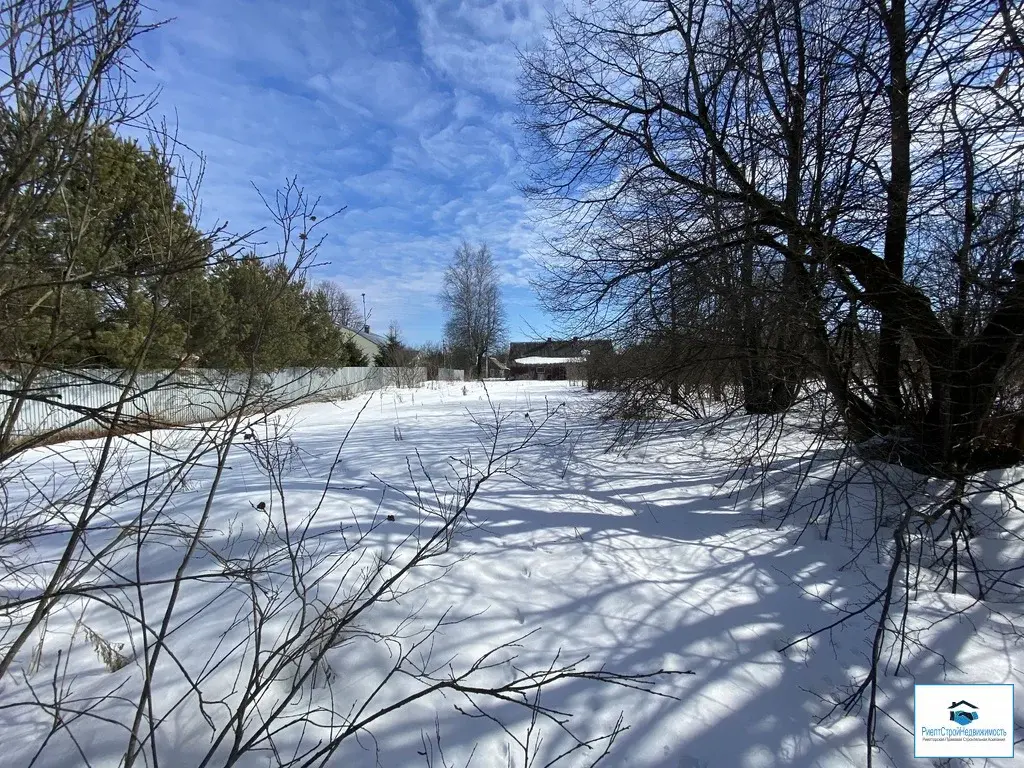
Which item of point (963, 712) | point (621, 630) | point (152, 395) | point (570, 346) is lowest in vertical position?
point (963, 712)

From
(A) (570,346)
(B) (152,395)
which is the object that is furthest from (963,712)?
(B) (152,395)

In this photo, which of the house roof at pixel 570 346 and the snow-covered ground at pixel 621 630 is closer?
the snow-covered ground at pixel 621 630

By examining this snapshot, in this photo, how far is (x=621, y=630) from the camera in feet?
9.31

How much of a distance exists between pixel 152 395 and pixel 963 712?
13.4 meters

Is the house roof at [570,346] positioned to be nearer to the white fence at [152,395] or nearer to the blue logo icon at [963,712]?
the white fence at [152,395]

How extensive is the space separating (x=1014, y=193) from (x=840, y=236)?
155 centimetres

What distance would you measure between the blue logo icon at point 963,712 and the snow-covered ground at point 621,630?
16 centimetres

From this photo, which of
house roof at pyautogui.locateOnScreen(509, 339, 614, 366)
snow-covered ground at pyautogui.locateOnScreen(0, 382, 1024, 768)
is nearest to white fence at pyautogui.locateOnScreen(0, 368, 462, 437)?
snow-covered ground at pyautogui.locateOnScreen(0, 382, 1024, 768)

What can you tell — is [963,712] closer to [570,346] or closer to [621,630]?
[621,630]

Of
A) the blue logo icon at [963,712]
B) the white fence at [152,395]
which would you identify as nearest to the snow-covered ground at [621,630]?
the blue logo icon at [963,712]

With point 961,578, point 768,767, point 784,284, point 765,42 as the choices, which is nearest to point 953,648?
point 961,578

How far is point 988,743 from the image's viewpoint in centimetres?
222

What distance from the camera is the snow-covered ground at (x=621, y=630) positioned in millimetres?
2074

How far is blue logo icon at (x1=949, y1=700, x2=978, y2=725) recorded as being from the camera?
2.32m
